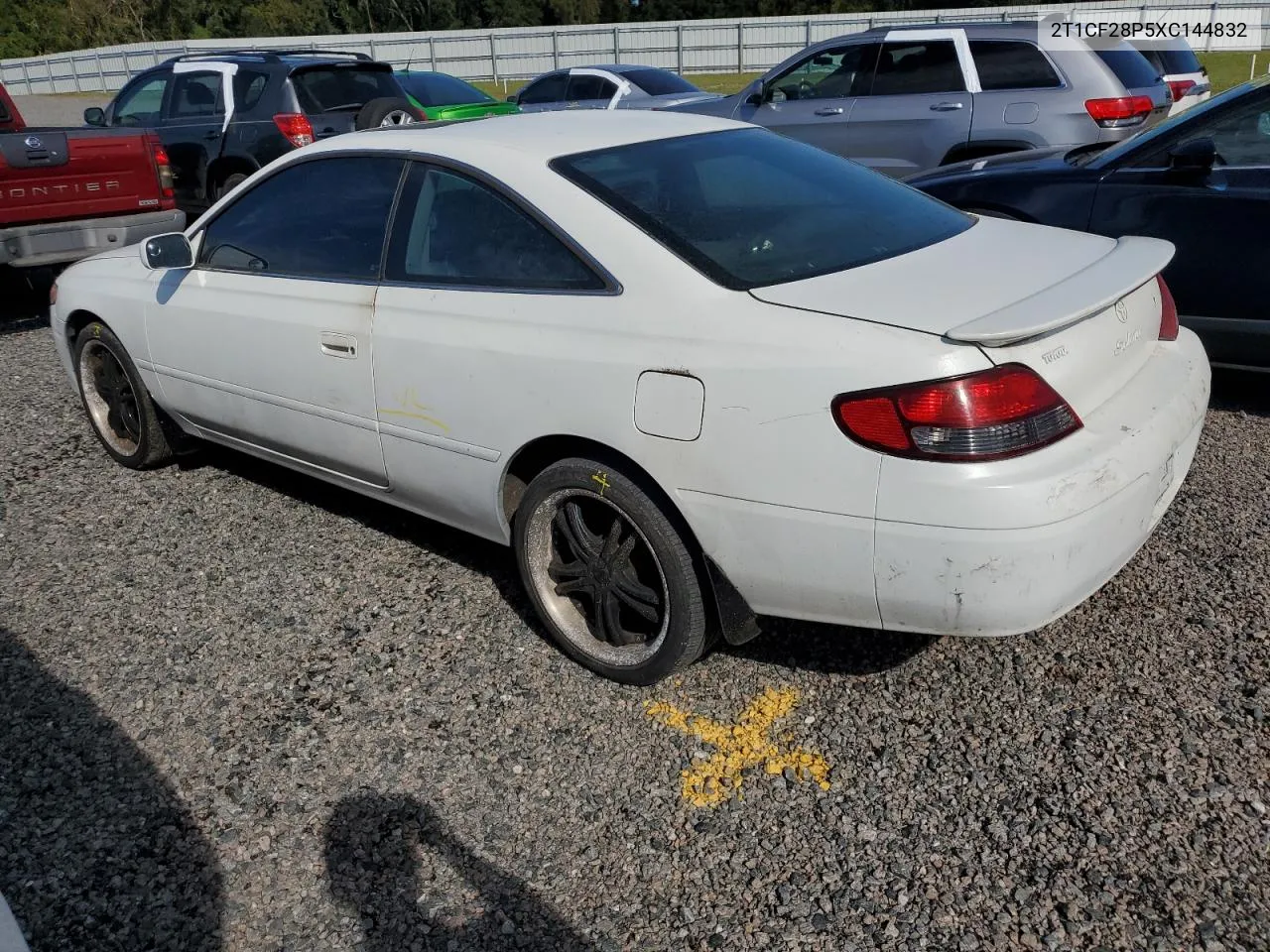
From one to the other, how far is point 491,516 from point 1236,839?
215cm

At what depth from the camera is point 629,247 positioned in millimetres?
2891

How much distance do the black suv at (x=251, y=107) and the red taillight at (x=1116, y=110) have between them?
5817 millimetres

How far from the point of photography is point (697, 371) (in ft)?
8.71

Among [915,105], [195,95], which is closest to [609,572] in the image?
[915,105]

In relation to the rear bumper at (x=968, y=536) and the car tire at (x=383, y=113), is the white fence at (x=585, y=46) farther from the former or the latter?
the rear bumper at (x=968, y=536)

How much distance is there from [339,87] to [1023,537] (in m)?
9.54

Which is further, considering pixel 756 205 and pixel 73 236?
pixel 73 236

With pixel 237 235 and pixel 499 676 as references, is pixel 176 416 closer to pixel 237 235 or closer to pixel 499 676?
pixel 237 235

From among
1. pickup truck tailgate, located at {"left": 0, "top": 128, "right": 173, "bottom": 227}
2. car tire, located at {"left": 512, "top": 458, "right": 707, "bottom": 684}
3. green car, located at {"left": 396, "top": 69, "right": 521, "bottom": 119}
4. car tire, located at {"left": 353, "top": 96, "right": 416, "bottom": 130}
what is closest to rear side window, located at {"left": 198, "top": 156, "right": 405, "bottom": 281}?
car tire, located at {"left": 512, "top": 458, "right": 707, "bottom": 684}

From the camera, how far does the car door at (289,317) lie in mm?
→ 3586

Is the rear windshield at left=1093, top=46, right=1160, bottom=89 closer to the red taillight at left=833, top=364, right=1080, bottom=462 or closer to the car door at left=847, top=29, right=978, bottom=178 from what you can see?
the car door at left=847, top=29, right=978, bottom=178

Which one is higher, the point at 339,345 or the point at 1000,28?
the point at 1000,28

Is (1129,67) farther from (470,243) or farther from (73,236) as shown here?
(73,236)

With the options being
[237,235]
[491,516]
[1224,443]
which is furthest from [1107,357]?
[237,235]
